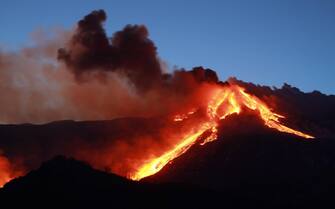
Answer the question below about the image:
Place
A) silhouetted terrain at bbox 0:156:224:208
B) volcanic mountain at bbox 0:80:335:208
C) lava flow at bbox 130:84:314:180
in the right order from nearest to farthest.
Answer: silhouetted terrain at bbox 0:156:224:208 → volcanic mountain at bbox 0:80:335:208 → lava flow at bbox 130:84:314:180

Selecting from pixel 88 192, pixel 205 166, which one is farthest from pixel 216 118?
pixel 88 192

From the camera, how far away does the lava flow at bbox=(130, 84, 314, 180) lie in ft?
391

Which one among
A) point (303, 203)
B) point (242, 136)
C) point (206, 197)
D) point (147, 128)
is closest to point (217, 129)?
point (242, 136)

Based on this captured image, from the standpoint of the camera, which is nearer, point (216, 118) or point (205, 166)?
point (205, 166)

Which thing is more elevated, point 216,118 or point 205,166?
point 216,118

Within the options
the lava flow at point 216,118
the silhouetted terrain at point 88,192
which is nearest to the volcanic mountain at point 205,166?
the silhouetted terrain at point 88,192

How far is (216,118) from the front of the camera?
133875mm

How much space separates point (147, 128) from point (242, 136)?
2130 cm

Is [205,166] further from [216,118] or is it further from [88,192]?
[88,192]

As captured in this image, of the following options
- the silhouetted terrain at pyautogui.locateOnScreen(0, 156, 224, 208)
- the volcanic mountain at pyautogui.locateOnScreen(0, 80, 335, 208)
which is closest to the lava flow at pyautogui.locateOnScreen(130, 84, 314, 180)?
the volcanic mountain at pyautogui.locateOnScreen(0, 80, 335, 208)

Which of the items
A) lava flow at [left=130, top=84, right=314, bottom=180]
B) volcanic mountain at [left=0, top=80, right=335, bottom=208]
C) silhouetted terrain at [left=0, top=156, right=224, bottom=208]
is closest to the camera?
silhouetted terrain at [left=0, top=156, right=224, bottom=208]

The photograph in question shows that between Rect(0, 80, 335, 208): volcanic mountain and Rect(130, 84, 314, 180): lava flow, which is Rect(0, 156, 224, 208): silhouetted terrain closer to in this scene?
Rect(0, 80, 335, 208): volcanic mountain

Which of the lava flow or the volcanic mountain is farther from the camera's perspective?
the lava flow

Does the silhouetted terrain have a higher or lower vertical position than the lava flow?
lower
